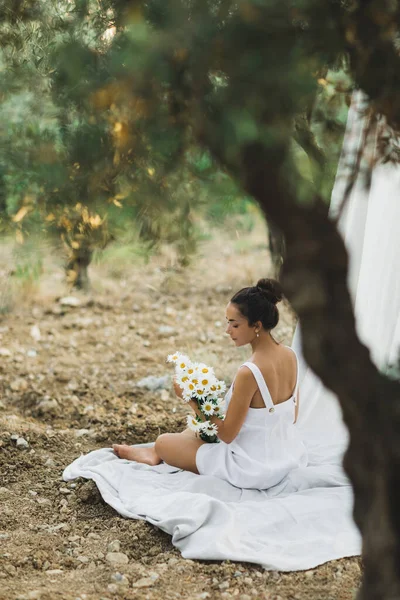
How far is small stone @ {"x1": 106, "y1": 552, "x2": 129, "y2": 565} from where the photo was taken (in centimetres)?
293

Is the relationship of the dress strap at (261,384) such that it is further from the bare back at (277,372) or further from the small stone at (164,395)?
the small stone at (164,395)

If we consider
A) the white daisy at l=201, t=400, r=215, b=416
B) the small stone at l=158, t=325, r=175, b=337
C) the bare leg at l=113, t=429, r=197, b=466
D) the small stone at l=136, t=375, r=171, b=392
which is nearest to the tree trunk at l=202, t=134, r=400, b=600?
the white daisy at l=201, t=400, r=215, b=416

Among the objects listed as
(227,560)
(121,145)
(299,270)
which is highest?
(121,145)

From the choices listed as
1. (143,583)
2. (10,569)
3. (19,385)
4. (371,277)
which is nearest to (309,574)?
(143,583)

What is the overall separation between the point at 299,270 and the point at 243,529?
1.70m

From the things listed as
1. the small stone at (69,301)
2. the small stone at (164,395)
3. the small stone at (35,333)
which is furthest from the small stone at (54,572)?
the small stone at (69,301)

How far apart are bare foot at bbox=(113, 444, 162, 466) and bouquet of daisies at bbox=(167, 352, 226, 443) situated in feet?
1.27

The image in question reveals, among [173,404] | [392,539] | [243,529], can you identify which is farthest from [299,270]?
[173,404]

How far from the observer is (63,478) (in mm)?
3738

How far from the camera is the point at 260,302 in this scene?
347 centimetres

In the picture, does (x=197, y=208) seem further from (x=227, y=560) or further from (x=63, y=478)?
(x=63, y=478)

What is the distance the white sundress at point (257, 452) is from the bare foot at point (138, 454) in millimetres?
313

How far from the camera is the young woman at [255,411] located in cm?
347

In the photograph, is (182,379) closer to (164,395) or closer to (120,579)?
(120,579)
